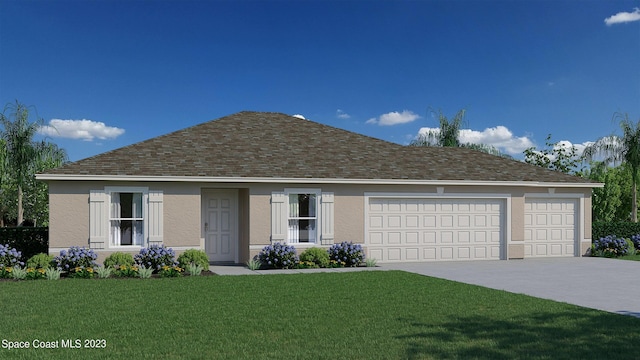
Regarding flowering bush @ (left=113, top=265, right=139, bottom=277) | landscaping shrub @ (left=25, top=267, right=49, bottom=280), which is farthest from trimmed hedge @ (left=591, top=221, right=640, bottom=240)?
landscaping shrub @ (left=25, top=267, right=49, bottom=280)

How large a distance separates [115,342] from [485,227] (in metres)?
14.7

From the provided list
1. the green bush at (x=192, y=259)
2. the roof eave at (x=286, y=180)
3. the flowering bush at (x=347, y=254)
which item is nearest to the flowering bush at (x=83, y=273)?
the green bush at (x=192, y=259)

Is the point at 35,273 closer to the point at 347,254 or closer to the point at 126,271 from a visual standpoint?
the point at 126,271

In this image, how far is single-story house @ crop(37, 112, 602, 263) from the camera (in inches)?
655

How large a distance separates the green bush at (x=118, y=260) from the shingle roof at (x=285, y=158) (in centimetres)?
225

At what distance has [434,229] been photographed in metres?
19.4

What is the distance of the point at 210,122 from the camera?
21203 mm

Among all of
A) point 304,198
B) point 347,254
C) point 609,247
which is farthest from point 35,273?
point 609,247

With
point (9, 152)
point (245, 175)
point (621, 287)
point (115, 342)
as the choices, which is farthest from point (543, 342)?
point (9, 152)

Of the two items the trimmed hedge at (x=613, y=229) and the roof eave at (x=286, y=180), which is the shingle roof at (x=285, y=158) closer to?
the roof eave at (x=286, y=180)

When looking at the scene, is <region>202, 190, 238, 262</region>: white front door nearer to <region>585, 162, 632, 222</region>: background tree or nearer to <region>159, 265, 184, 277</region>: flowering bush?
<region>159, 265, 184, 277</region>: flowering bush

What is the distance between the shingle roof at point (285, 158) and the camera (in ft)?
57.0

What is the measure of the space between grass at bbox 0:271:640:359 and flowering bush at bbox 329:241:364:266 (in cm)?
439

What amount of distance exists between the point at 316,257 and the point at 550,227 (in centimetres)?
Result: 914
